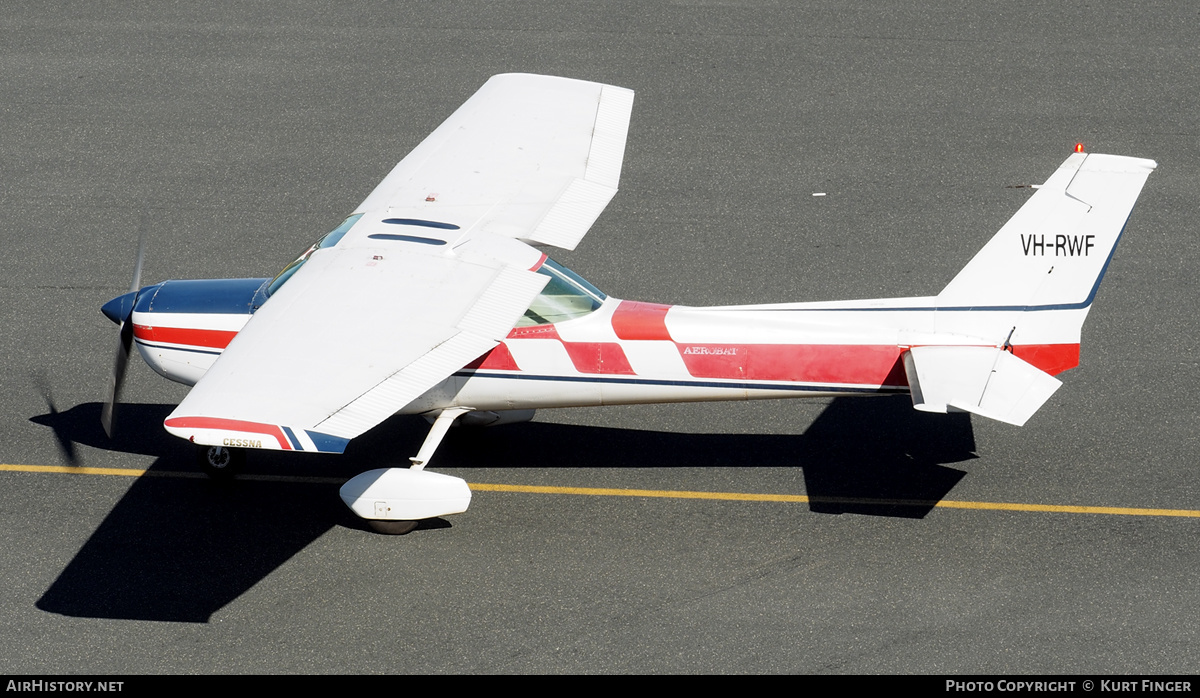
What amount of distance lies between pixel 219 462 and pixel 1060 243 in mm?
7163

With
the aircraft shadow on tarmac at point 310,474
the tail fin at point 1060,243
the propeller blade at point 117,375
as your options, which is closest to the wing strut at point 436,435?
the aircraft shadow on tarmac at point 310,474

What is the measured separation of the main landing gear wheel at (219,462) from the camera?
33.2 ft

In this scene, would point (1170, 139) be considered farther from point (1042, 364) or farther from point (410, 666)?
point (410, 666)

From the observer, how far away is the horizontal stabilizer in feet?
28.3

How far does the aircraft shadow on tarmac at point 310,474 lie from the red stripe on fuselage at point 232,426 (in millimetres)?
2224

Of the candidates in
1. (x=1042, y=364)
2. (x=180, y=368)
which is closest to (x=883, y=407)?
(x=1042, y=364)

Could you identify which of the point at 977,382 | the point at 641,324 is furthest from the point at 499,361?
the point at 977,382

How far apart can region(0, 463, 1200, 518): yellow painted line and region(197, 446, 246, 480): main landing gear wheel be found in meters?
0.17

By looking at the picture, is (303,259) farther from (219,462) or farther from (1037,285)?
(1037,285)

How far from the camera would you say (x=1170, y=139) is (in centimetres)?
1528

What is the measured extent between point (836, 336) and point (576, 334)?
208 centimetres

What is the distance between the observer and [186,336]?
9781 mm

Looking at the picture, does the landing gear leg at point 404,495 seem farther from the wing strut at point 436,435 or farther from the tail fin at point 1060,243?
the tail fin at point 1060,243
